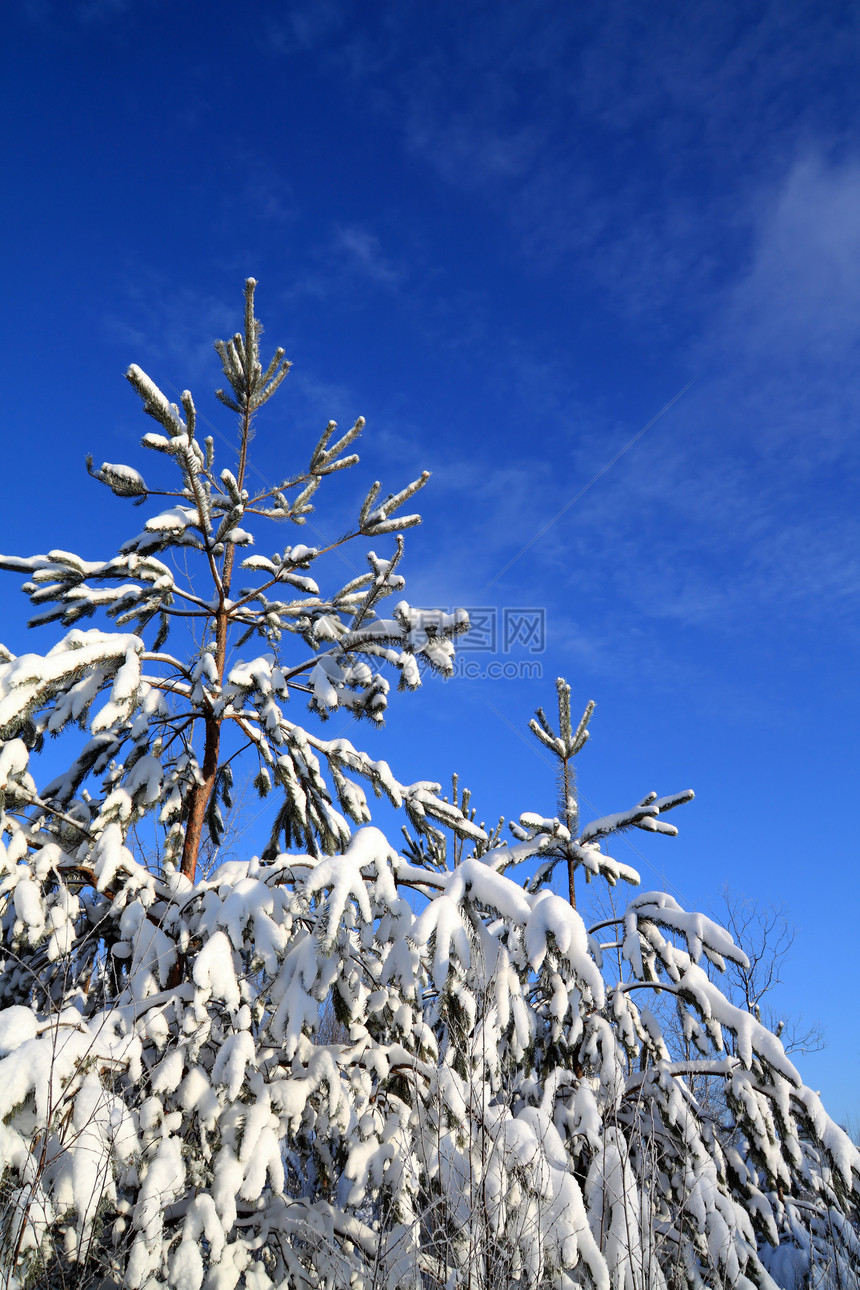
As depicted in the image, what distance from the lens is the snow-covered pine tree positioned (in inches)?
112

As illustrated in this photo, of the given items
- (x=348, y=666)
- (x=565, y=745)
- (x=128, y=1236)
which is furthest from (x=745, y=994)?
(x=128, y=1236)

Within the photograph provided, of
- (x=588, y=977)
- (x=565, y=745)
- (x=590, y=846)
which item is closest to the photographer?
(x=588, y=977)

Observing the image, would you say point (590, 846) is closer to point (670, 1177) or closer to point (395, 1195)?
point (670, 1177)

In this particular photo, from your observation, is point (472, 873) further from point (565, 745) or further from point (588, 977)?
point (565, 745)

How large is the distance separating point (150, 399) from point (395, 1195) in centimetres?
459

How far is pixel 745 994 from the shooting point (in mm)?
14938

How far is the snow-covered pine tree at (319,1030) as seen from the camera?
2848 mm

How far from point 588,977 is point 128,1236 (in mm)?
2207

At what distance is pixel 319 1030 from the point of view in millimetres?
3793

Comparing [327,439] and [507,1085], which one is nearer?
[507,1085]

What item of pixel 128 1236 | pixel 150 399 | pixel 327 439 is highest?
pixel 327 439

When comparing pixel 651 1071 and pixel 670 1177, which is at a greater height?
pixel 651 1071

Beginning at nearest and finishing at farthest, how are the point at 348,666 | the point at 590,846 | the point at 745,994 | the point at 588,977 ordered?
the point at 588,977
the point at 348,666
the point at 590,846
the point at 745,994

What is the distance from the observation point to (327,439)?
5977 mm
